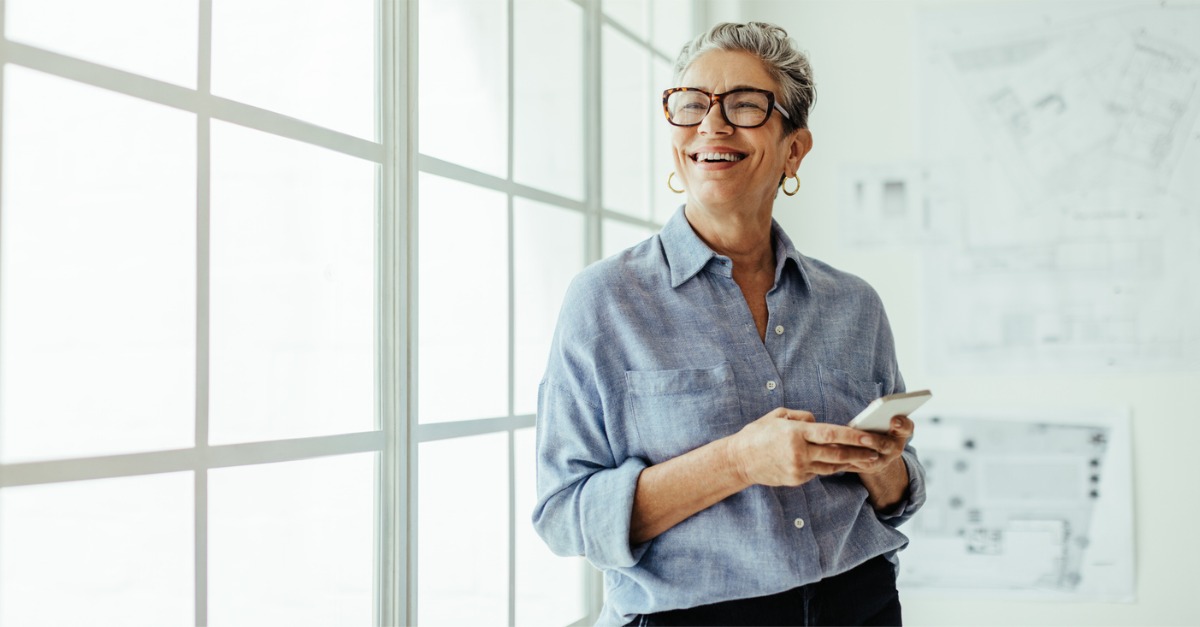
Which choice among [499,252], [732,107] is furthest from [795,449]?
[499,252]

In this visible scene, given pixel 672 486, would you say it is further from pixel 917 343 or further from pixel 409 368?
pixel 917 343

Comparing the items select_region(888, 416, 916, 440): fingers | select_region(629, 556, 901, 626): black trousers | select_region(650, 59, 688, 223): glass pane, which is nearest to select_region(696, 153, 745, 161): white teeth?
select_region(888, 416, 916, 440): fingers

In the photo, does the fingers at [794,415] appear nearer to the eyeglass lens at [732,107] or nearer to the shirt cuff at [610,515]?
the shirt cuff at [610,515]

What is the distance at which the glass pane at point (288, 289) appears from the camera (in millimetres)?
1261

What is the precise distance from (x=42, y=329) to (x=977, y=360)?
101 inches

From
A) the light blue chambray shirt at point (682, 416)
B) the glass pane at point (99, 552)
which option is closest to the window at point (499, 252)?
the light blue chambray shirt at point (682, 416)

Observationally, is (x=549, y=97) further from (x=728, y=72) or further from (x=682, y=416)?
(x=682, y=416)

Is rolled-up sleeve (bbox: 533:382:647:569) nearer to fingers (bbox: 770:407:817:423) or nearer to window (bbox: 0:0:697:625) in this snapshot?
fingers (bbox: 770:407:817:423)

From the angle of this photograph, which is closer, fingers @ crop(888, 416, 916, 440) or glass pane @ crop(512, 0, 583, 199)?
fingers @ crop(888, 416, 916, 440)

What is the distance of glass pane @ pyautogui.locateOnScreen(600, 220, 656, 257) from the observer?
2.48 meters

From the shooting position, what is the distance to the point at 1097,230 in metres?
2.89

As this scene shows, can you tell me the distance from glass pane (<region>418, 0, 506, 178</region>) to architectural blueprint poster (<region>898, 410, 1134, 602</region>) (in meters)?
1.72

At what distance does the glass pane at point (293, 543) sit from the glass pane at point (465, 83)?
567mm

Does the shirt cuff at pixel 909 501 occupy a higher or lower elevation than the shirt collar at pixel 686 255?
lower
